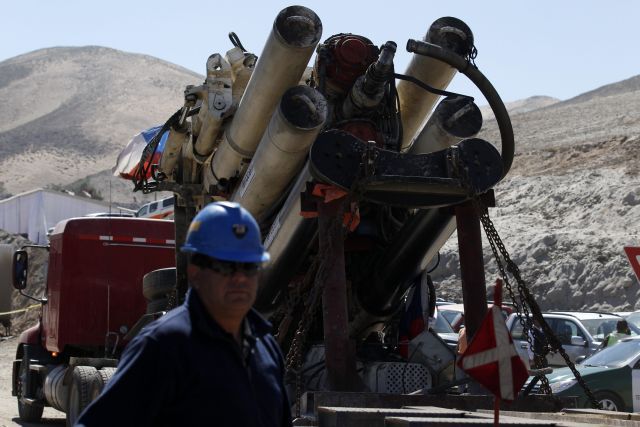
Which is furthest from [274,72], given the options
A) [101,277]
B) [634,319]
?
[634,319]

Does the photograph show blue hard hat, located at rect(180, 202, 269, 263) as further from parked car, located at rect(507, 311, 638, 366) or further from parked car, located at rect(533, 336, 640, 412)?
parked car, located at rect(507, 311, 638, 366)

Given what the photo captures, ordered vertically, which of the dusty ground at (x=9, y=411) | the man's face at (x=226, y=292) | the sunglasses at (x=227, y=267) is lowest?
the dusty ground at (x=9, y=411)

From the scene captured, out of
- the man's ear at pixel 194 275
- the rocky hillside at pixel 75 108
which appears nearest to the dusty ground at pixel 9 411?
the man's ear at pixel 194 275

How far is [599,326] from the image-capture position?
21828 millimetres

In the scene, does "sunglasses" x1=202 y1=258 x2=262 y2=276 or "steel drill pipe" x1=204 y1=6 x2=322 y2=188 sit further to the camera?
"steel drill pipe" x1=204 y1=6 x2=322 y2=188

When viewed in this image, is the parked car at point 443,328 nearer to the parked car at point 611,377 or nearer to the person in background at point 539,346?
the parked car at point 611,377

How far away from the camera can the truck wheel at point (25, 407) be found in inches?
621

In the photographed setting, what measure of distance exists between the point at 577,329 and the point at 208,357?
18.5 m

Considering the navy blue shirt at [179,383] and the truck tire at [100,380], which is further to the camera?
the truck tire at [100,380]

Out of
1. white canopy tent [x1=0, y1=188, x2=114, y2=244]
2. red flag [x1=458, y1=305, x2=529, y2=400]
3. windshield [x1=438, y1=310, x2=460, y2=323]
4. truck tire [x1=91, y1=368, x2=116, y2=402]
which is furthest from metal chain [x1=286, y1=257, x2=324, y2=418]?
white canopy tent [x1=0, y1=188, x2=114, y2=244]

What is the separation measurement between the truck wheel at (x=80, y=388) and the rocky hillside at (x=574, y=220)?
2069cm

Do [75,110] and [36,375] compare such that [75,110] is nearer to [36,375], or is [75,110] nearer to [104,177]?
[104,177]

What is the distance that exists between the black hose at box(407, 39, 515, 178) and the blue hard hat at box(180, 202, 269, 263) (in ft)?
17.0

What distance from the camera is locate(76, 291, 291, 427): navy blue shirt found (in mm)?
3598
